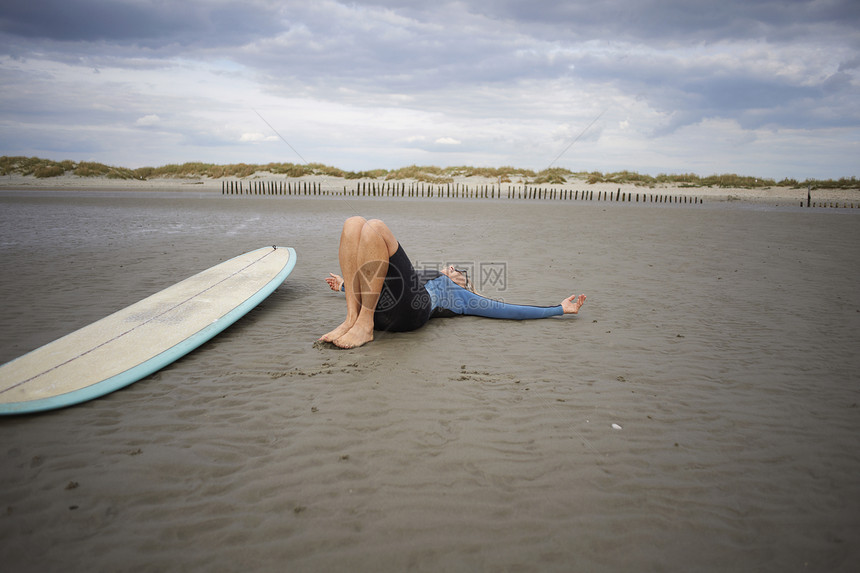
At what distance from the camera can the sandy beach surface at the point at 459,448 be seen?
1.94 metres

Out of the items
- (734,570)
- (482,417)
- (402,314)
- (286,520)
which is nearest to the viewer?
(734,570)

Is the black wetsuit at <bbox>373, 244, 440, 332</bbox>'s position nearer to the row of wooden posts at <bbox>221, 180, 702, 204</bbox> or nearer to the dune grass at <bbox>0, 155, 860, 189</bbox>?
the row of wooden posts at <bbox>221, 180, 702, 204</bbox>

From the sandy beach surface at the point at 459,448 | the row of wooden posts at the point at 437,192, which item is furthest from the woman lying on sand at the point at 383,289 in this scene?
the row of wooden posts at the point at 437,192

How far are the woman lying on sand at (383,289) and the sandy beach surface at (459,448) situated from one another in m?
0.21

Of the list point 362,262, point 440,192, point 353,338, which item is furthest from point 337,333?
point 440,192

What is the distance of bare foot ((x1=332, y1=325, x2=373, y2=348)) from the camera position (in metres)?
4.00

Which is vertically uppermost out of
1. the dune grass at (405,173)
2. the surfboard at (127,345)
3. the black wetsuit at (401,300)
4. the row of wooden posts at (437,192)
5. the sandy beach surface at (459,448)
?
the dune grass at (405,173)

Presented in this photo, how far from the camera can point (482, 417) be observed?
2.96 meters

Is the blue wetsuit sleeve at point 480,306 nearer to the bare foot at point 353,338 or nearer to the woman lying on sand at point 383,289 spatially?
the woman lying on sand at point 383,289

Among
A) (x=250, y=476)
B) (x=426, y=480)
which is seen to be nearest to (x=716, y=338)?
(x=426, y=480)

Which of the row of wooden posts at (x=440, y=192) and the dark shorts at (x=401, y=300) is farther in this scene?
the row of wooden posts at (x=440, y=192)

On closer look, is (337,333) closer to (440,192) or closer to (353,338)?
(353,338)

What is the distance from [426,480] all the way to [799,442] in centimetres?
221

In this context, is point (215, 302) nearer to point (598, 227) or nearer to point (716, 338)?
point (716, 338)
